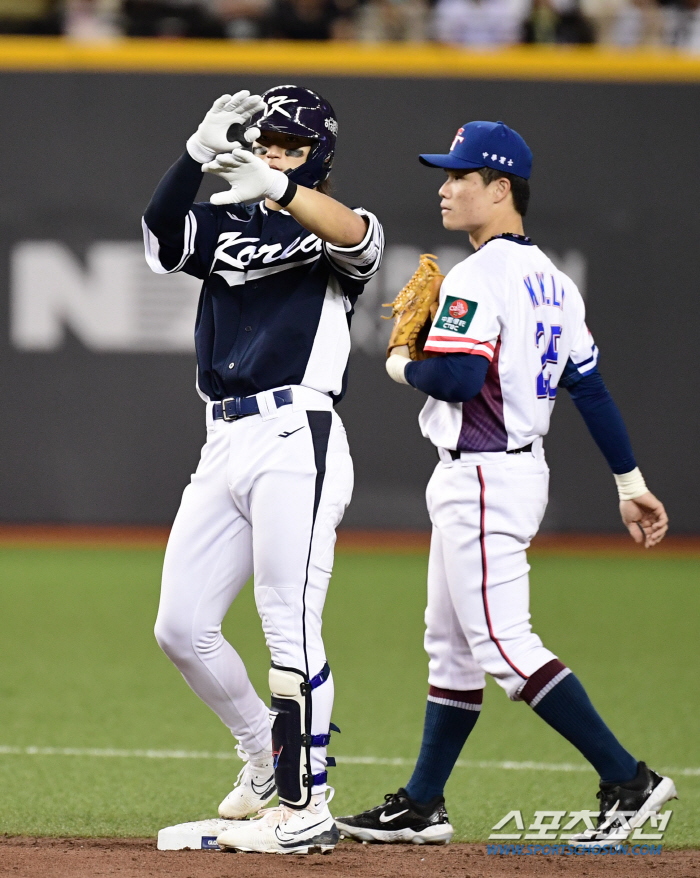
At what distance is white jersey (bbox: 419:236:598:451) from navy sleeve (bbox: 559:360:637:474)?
13 centimetres

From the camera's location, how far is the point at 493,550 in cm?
362

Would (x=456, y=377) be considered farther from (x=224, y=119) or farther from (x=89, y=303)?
(x=89, y=303)

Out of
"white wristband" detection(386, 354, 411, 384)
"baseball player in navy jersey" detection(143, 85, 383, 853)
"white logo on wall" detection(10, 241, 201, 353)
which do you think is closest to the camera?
"baseball player in navy jersey" detection(143, 85, 383, 853)

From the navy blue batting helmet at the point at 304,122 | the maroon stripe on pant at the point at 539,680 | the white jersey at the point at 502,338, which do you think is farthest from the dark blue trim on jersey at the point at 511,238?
the maroon stripe on pant at the point at 539,680

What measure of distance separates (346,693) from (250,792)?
2162 millimetres

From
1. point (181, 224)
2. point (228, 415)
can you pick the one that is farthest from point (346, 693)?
point (181, 224)

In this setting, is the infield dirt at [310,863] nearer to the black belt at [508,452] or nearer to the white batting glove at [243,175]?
the black belt at [508,452]

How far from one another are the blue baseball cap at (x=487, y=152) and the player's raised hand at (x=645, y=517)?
1.09 m

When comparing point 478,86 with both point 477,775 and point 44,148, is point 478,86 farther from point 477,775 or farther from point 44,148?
point 477,775

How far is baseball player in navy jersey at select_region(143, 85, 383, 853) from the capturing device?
Result: 351cm

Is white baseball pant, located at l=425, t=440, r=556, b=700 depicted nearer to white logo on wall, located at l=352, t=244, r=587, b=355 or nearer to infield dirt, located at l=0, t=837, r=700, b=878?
infield dirt, located at l=0, t=837, r=700, b=878

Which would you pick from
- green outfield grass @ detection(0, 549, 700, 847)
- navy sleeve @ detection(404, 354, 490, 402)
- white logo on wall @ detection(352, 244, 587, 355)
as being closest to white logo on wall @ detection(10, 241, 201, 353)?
white logo on wall @ detection(352, 244, 587, 355)

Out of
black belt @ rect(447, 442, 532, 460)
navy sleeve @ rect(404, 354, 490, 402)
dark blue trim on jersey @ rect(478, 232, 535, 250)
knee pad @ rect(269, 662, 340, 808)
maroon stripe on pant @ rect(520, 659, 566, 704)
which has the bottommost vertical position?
knee pad @ rect(269, 662, 340, 808)

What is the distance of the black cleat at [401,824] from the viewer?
3.80 meters
